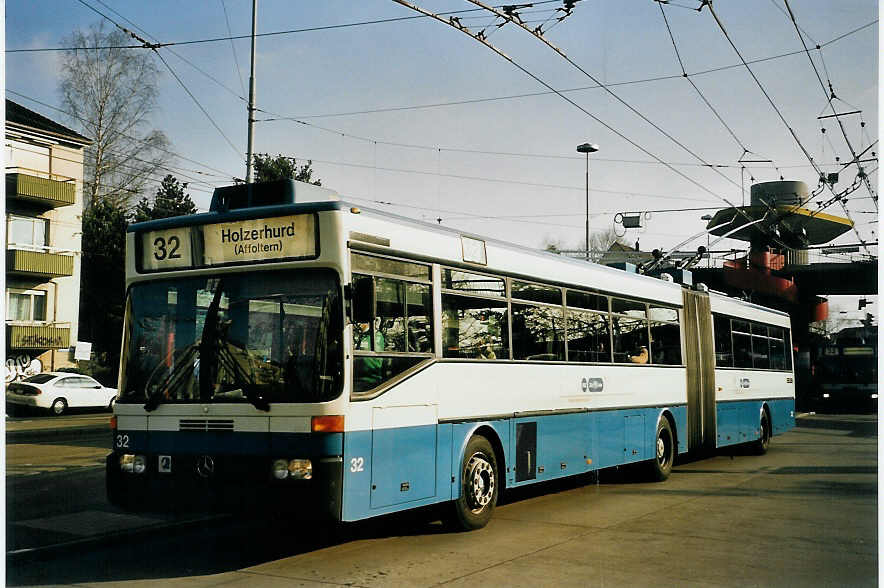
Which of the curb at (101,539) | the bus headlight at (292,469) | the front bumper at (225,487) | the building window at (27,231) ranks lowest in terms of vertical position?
the curb at (101,539)

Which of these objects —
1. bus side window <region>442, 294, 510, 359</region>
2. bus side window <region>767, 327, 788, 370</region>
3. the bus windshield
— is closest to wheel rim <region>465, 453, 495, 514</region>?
bus side window <region>442, 294, 510, 359</region>

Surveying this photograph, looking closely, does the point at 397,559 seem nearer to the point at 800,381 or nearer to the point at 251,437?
the point at 251,437

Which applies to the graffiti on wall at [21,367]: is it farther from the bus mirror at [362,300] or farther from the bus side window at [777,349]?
the bus mirror at [362,300]

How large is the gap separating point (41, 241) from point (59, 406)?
818 cm

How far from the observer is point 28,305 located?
36031 mm

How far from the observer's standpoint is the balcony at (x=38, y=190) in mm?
36406

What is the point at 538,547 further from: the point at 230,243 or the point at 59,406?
the point at 59,406

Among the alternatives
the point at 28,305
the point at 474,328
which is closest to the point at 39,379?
the point at 28,305

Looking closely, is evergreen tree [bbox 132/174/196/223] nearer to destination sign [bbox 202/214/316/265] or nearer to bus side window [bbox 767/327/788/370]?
bus side window [bbox 767/327/788/370]

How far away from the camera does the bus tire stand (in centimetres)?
A: 914

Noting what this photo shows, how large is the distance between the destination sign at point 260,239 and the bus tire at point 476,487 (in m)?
2.84

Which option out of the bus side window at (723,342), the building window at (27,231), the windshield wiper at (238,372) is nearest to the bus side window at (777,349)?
the bus side window at (723,342)

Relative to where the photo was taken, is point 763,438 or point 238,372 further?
point 763,438

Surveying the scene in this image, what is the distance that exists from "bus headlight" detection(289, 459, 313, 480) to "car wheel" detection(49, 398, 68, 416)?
28851mm
